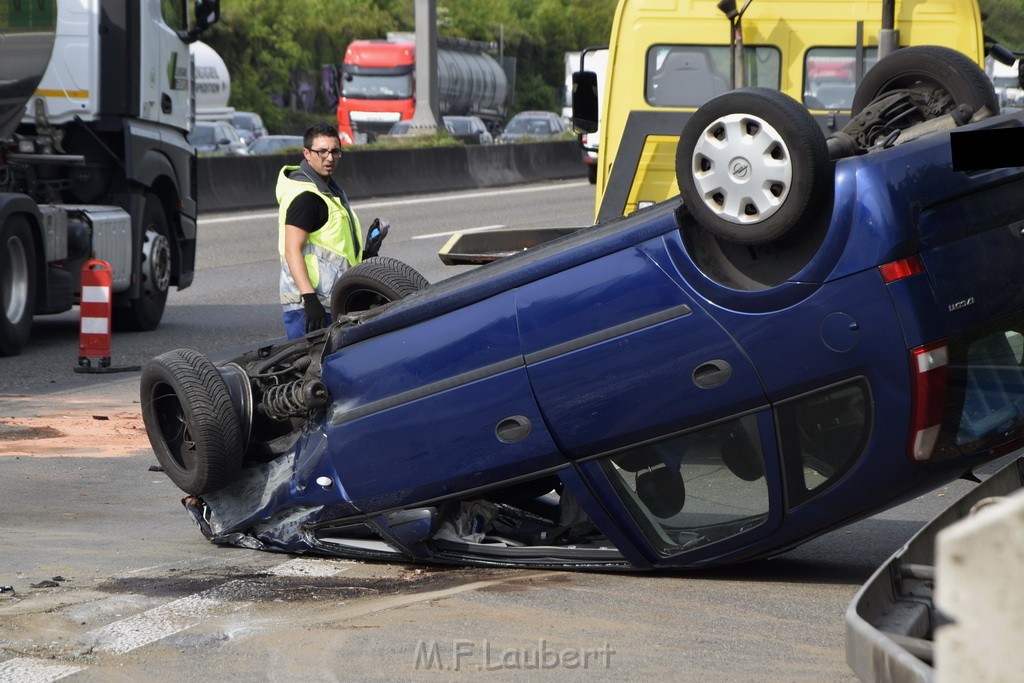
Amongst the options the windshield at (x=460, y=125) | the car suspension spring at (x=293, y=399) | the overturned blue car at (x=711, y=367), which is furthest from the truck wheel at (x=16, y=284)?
the windshield at (x=460, y=125)

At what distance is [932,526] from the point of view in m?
4.09

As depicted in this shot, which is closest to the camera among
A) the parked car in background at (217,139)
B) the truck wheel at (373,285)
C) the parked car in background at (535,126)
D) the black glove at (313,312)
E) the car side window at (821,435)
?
the car side window at (821,435)

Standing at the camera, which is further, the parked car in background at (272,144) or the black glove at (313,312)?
the parked car in background at (272,144)

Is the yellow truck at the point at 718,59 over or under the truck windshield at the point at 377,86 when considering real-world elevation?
under

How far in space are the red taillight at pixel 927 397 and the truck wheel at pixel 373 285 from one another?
2.15m

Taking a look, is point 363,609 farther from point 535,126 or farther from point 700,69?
point 535,126

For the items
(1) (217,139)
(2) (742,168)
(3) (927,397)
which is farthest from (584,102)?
(1) (217,139)

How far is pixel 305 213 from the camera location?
25.6ft

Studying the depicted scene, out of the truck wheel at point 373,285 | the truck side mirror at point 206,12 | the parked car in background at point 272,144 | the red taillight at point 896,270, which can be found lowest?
the truck wheel at point 373,285

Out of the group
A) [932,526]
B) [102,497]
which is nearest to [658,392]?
[932,526]

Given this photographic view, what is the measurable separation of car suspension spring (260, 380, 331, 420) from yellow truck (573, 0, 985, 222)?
487cm

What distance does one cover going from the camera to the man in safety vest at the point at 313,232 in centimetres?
779

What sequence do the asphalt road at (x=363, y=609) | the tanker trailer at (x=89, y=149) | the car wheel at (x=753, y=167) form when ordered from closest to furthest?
the asphalt road at (x=363, y=609) < the car wheel at (x=753, y=167) < the tanker trailer at (x=89, y=149)

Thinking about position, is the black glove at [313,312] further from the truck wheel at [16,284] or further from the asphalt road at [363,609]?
the truck wheel at [16,284]
